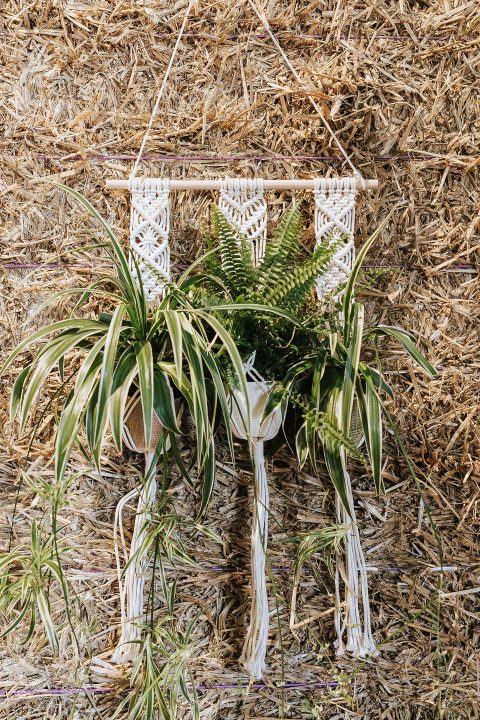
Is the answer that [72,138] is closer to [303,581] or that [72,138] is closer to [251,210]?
[251,210]

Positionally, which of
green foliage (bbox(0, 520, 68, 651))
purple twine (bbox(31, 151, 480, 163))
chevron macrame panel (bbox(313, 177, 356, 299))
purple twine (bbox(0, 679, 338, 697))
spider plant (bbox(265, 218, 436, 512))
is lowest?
purple twine (bbox(0, 679, 338, 697))

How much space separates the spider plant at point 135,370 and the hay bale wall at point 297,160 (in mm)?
269

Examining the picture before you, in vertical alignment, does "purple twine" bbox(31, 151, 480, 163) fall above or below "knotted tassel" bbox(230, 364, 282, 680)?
above

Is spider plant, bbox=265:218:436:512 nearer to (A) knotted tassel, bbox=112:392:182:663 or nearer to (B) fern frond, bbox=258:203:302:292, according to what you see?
(B) fern frond, bbox=258:203:302:292

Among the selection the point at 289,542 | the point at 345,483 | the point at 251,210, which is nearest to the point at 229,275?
the point at 251,210

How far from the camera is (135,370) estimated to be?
1.11m

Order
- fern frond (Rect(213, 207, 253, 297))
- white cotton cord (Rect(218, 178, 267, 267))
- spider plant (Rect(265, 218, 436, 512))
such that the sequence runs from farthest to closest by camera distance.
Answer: white cotton cord (Rect(218, 178, 267, 267)) < fern frond (Rect(213, 207, 253, 297)) < spider plant (Rect(265, 218, 436, 512))

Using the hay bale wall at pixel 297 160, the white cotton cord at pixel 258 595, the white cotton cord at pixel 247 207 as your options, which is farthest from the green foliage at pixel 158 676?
the white cotton cord at pixel 247 207

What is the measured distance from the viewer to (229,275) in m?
1.27

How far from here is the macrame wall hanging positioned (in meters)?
1.25

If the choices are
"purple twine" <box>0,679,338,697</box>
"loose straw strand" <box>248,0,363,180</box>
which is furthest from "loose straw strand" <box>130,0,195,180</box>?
"purple twine" <box>0,679,338,697</box>

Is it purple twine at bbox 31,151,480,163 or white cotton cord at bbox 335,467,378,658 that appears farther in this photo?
purple twine at bbox 31,151,480,163

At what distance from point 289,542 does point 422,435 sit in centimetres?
38

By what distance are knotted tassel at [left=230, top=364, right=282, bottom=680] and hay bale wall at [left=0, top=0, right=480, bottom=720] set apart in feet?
0.35
